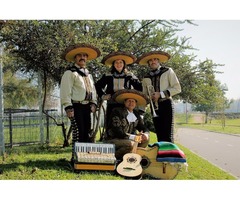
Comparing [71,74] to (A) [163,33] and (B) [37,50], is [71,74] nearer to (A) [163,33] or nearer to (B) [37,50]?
(B) [37,50]

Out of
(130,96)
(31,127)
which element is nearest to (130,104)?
(130,96)

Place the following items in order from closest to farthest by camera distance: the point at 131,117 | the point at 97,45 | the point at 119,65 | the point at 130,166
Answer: the point at 130,166
the point at 131,117
the point at 119,65
the point at 97,45

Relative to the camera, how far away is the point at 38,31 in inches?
268

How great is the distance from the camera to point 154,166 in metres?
4.34

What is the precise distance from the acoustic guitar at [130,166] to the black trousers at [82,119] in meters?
0.72

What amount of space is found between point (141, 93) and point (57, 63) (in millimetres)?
2983

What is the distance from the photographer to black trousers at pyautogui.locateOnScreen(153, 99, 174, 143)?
475 cm

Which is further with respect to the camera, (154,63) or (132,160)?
(154,63)

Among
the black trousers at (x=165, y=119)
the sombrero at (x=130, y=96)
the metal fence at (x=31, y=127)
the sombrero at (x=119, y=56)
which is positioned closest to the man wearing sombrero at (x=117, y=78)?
the sombrero at (x=119, y=56)

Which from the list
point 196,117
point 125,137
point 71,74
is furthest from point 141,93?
point 196,117

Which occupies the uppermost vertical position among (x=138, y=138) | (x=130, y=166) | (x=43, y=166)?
(x=138, y=138)

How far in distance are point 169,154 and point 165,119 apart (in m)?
0.66

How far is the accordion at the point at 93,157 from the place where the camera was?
425 centimetres

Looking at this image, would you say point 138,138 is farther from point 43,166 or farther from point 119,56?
point 43,166
